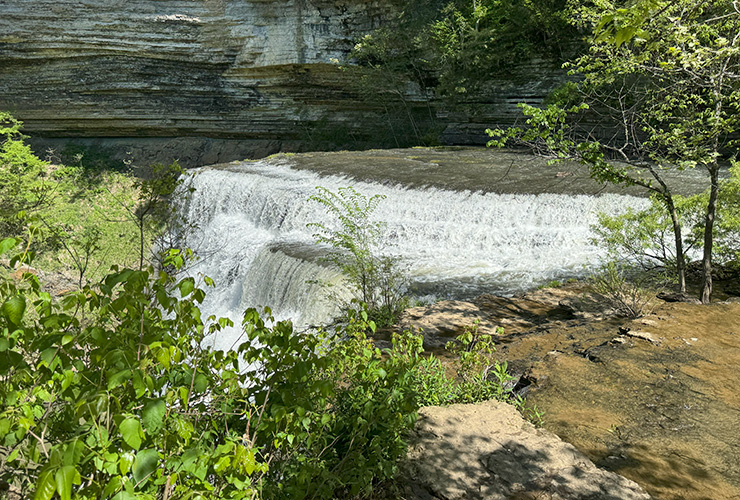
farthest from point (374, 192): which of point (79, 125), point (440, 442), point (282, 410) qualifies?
point (79, 125)

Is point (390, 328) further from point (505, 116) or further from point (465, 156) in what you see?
point (505, 116)

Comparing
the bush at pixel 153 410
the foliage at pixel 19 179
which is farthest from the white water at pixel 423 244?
the foliage at pixel 19 179

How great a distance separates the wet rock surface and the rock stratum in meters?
14.6

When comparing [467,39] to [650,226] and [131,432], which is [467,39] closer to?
[650,226]

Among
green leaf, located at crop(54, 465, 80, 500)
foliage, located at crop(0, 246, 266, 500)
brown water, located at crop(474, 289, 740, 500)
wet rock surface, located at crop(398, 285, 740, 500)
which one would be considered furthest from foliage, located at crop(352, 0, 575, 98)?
green leaf, located at crop(54, 465, 80, 500)

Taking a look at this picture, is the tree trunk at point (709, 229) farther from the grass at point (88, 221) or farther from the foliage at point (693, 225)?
the grass at point (88, 221)

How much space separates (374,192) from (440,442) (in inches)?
344

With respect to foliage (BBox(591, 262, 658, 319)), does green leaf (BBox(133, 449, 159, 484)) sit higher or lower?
higher

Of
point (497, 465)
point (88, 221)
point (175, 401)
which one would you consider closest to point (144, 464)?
point (175, 401)

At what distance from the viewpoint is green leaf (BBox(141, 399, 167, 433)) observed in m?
1.26

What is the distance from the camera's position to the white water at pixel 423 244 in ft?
24.9

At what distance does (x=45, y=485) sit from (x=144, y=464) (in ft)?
0.72

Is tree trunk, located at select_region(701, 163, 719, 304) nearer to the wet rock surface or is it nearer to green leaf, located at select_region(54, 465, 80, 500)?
the wet rock surface

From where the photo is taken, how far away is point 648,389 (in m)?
3.38
